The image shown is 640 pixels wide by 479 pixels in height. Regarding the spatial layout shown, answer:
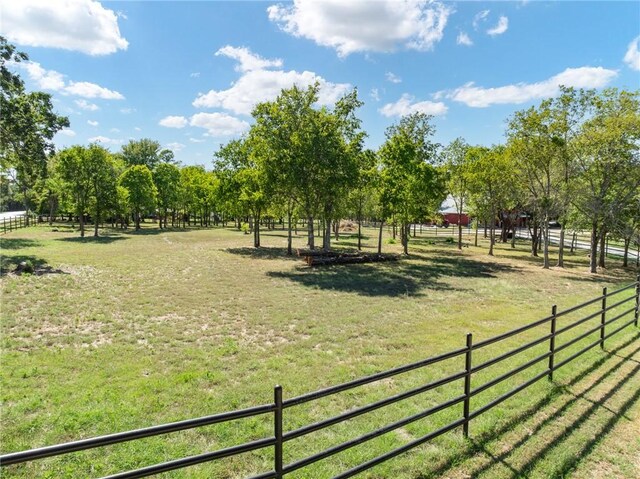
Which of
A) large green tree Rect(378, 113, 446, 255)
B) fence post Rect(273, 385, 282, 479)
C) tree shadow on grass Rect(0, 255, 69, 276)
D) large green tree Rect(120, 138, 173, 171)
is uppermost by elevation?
large green tree Rect(120, 138, 173, 171)

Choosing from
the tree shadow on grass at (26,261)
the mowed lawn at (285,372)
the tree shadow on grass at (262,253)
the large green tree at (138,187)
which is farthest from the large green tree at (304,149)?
the large green tree at (138,187)

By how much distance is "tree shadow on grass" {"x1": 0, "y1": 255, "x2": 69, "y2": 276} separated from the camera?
631 inches

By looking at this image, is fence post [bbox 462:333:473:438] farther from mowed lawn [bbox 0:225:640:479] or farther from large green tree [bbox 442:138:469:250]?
large green tree [bbox 442:138:469:250]

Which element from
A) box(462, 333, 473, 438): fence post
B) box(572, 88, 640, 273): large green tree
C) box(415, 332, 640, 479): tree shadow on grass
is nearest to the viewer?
box(415, 332, 640, 479): tree shadow on grass

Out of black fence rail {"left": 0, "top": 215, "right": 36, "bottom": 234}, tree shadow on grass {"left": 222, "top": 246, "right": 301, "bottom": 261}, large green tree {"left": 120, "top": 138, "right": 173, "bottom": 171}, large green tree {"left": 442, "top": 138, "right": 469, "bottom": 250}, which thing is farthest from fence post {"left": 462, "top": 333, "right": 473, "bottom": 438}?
large green tree {"left": 120, "top": 138, "right": 173, "bottom": 171}

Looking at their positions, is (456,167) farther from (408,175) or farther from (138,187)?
(138,187)

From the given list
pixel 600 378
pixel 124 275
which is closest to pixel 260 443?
pixel 600 378

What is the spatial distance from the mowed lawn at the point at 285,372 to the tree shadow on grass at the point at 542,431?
0.9 inches

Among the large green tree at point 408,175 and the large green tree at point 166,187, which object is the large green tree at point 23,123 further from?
the large green tree at point 166,187

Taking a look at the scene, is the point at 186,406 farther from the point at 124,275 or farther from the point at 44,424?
the point at 124,275

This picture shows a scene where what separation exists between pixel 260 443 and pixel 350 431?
92.0 inches

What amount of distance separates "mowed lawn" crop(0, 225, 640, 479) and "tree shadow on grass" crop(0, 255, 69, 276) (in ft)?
2.35

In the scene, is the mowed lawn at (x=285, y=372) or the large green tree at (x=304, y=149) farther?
the large green tree at (x=304, y=149)

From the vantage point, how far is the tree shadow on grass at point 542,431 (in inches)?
175
